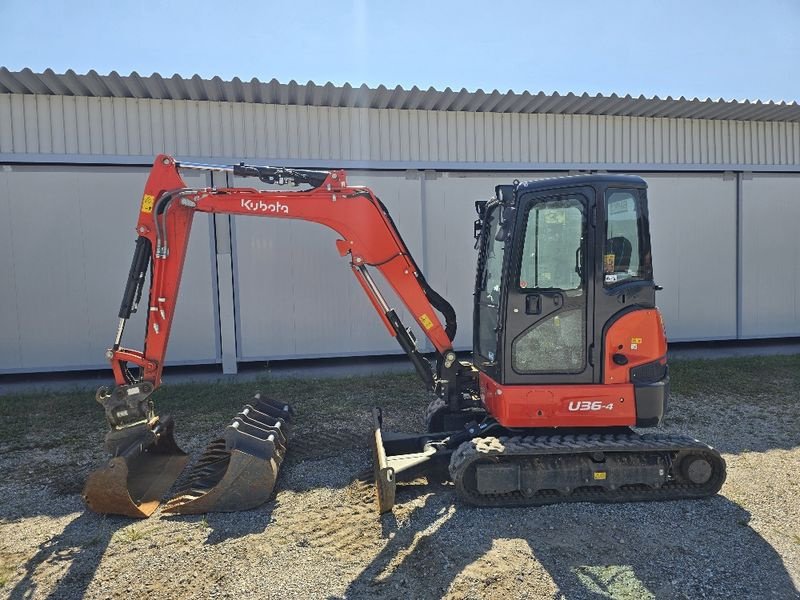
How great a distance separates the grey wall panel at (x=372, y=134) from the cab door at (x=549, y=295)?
5.20 meters

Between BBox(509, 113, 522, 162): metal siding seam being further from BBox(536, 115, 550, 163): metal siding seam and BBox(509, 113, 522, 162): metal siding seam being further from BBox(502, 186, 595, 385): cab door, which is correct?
BBox(502, 186, 595, 385): cab door

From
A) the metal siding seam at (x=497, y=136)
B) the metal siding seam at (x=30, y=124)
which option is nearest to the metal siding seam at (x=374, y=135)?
the metal siding seam at (x=497, y=136)

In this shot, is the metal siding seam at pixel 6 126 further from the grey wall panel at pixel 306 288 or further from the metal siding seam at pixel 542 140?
the metal siding seam at pixel 542 140

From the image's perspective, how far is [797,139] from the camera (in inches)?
415

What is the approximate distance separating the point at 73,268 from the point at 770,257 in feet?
Answer: 42.3

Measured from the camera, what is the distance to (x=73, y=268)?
870 cm

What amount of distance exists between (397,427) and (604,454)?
106 inches

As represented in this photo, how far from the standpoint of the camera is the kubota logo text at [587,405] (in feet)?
14.4

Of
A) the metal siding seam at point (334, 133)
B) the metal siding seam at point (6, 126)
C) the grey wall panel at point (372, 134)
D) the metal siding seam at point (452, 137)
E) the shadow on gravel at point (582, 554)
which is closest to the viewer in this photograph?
the shadow on gravel at point (582, 554)

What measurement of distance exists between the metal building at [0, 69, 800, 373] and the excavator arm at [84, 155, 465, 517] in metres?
3.98

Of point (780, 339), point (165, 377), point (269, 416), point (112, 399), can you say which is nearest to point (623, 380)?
point (269, 416)

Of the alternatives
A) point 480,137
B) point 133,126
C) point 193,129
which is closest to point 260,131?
point 193,129

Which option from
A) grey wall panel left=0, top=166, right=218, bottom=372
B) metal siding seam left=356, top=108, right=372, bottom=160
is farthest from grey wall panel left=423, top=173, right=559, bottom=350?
grey wall panel left=0, top=166, right=218, bottom=372

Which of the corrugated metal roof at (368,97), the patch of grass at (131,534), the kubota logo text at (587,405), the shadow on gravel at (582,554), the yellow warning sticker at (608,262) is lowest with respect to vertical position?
the shadow on gravel at (582,554)
